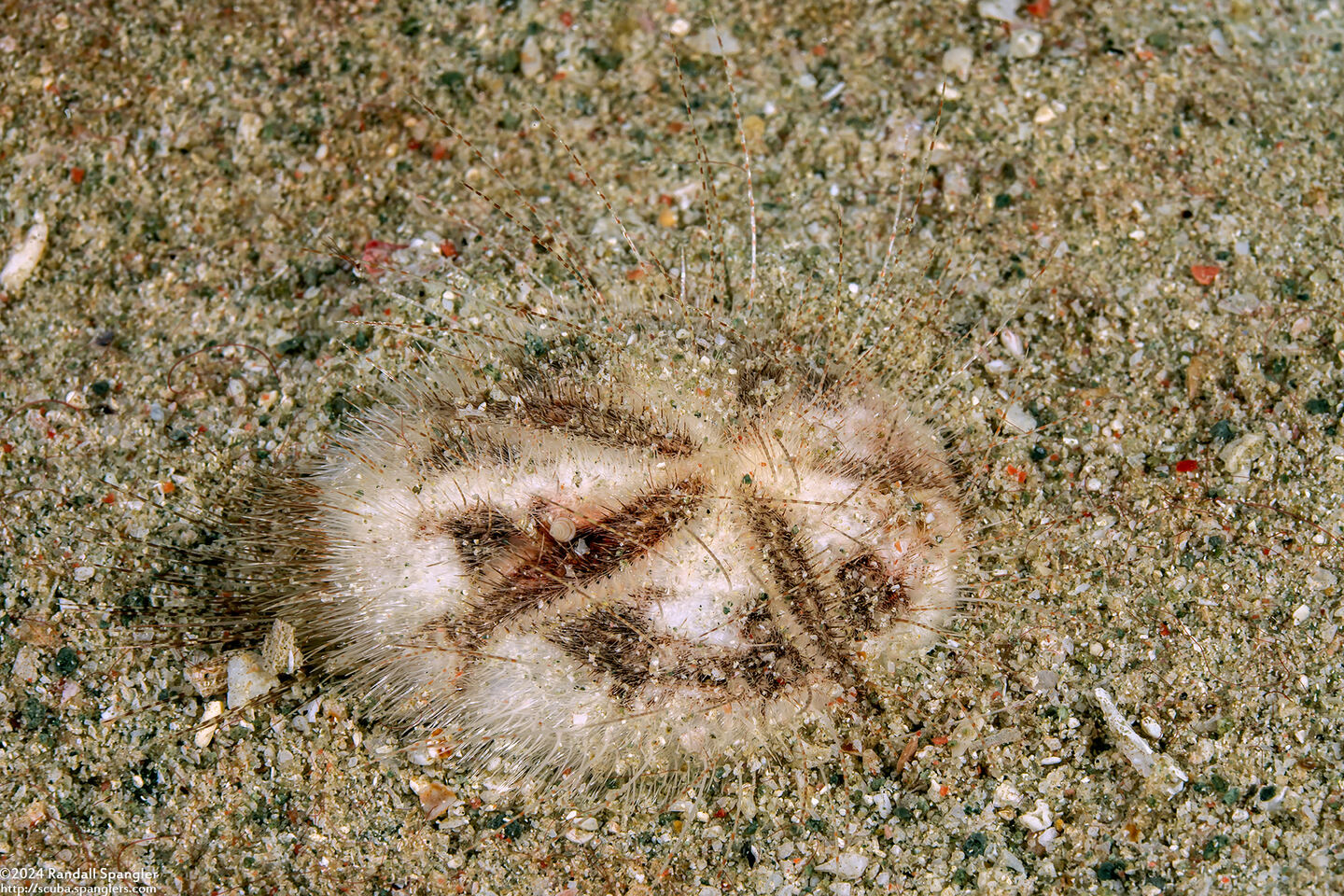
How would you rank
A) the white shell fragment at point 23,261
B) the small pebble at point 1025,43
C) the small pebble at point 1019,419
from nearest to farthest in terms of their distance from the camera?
the small pebble at point 1019,419 < the white shell fragment at point 23,261 < the small pebble at point 1025,43

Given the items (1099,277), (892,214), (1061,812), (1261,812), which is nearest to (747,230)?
(892,214)

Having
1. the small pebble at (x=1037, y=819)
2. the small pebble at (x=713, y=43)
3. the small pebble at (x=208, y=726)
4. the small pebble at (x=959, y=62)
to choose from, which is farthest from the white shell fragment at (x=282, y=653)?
the small pebble at (x=959, y=62)

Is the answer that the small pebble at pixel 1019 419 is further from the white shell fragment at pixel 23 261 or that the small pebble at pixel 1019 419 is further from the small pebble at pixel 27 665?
the white shell fragment at pixel 23 261

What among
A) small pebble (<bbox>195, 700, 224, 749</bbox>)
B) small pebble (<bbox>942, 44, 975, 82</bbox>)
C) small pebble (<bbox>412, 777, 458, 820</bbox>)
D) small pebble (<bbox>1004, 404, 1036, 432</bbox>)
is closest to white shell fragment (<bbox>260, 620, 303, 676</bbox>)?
small pebble (<bbox>195, 700, 224, 749</bbox>)

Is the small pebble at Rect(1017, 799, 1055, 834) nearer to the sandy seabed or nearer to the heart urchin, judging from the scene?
the sandy seabed

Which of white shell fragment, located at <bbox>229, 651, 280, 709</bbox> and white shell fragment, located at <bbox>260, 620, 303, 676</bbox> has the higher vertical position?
white shell fragment, located at <bbox>260, 620, 303, 676</bbox>

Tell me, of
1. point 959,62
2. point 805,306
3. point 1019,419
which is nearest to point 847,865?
point 1019,419
